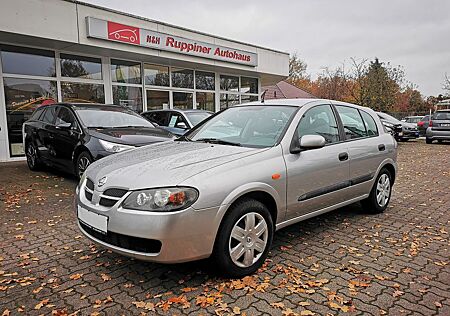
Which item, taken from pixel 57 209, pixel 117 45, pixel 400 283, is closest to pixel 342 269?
pixel 400 283

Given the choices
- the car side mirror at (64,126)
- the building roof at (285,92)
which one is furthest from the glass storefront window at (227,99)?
the building roof at (285,92)

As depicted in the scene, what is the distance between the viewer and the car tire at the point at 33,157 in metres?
7.93

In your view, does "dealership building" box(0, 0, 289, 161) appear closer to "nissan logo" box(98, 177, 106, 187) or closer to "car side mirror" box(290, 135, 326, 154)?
"nissan logo" box(98, 177, 106, 187)

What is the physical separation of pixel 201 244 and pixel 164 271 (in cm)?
70

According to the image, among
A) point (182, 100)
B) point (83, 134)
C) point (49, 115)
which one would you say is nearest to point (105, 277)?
point (83, 134)

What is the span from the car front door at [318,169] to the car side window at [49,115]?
5.61 metres

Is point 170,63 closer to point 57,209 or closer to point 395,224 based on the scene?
point 57,209

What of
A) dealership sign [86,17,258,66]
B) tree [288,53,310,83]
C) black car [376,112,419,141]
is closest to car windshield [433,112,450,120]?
black car [376,112,419,141]

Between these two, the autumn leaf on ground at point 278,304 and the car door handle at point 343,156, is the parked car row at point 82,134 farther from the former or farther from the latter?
the autumn leaf on ground at point 278,304

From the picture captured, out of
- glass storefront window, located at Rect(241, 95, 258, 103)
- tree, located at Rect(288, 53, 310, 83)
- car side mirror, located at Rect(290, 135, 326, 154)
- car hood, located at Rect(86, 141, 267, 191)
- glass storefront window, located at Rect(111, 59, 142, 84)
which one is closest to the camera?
car hood, located at Rect(86, 141, 267, 191)

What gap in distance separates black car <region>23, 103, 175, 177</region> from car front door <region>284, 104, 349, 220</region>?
10.1 feet

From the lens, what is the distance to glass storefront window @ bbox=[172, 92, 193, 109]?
14.0 m

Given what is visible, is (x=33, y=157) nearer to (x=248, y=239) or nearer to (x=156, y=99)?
(x=156, y=99)

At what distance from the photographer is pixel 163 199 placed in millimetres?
2615
